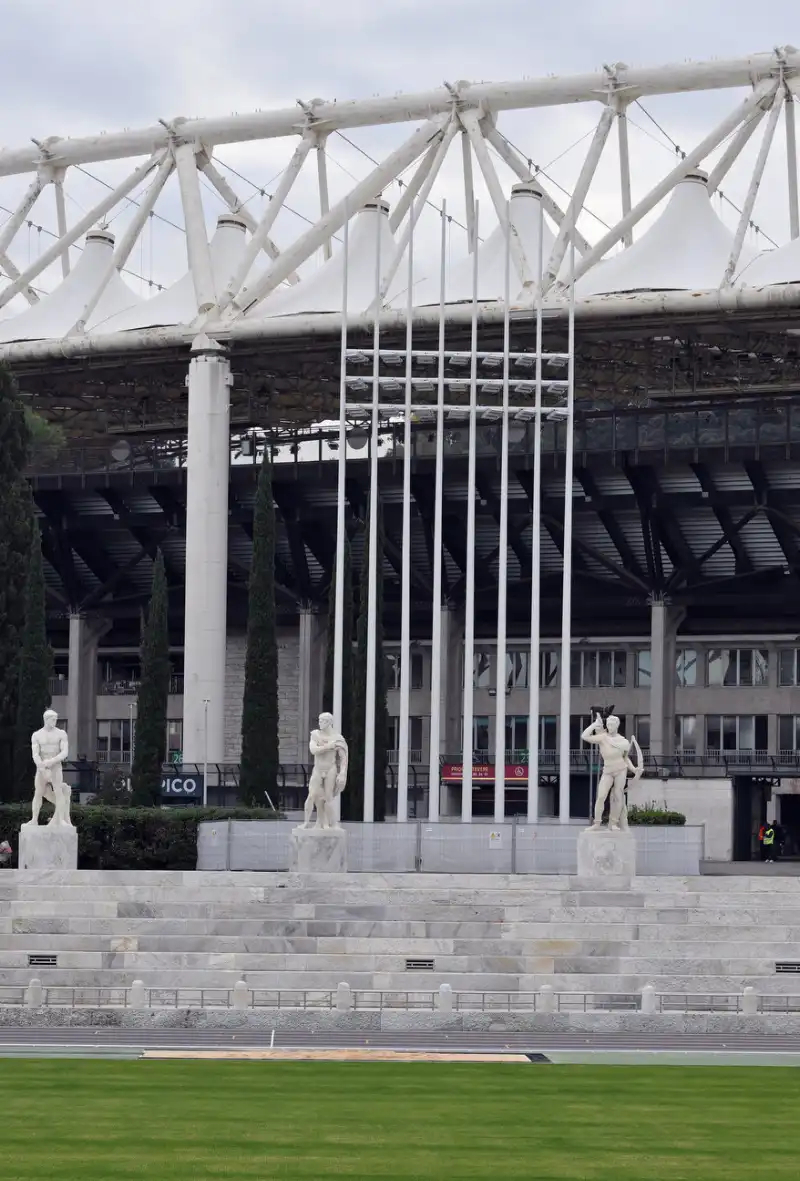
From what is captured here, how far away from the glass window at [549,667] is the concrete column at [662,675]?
21.8 ft

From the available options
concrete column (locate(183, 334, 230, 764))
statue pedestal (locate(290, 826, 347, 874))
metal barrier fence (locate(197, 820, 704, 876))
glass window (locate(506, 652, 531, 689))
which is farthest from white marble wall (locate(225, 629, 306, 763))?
statue pedestal (locate(290, 826, 347, 874))

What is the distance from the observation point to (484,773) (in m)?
82.4

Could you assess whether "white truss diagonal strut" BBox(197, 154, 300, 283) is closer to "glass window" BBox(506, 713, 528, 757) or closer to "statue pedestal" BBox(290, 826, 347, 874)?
"glass window" BBox(506, 713, 528, 757)

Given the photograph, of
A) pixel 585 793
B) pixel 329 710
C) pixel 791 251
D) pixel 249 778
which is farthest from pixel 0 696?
pixel 585 793

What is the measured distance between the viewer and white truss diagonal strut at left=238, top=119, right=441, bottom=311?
67.7 m

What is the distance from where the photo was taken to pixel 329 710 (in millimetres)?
64438

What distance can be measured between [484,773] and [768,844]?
16.7 metres

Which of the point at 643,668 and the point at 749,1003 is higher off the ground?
the point at 643,668

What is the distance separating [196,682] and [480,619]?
23984mm

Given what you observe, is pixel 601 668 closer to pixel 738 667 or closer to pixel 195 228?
pixel 738 667

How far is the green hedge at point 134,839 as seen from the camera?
46.0 meters

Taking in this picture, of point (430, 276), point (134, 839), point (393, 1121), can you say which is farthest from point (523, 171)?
point (393, 1121)

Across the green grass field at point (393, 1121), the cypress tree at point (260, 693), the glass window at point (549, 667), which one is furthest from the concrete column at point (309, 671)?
the green grass field at point (393, 1121)

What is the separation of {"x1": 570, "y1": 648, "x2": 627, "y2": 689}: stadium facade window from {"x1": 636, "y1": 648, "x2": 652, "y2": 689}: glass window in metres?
0.62
